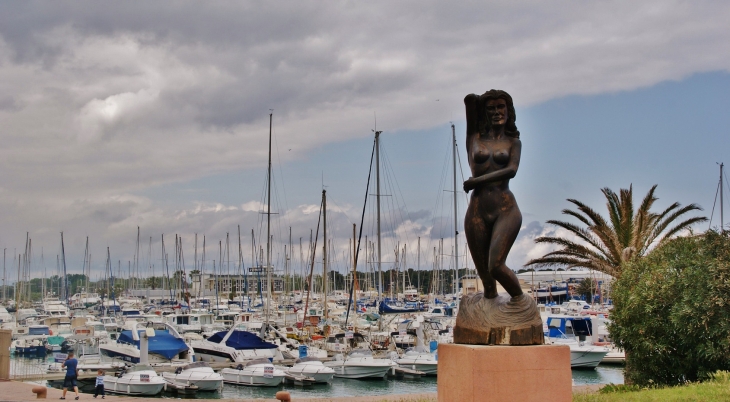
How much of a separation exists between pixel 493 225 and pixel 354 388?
26140 millimetres

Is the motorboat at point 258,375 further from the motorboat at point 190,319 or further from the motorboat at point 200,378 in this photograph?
the motorboat at point 190,319

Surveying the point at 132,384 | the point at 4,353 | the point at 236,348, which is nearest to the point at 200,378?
the point at 132,384

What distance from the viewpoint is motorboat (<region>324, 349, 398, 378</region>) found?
121 feet

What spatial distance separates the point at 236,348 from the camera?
129 feet

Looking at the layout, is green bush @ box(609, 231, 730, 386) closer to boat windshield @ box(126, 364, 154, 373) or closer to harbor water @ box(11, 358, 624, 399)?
harbor water @ box(11, 358, 624, 399)

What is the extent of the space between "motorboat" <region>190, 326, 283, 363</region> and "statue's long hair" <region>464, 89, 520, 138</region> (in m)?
30.2

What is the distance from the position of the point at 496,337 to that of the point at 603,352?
3169 centimetres

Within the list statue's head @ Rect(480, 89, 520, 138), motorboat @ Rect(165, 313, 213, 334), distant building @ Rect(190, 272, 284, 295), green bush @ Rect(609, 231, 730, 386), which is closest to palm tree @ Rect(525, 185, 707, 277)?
green bush @ Rect(609, 231, 730, 386)

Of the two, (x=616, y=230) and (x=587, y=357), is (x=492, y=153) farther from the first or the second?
(x=587, y=357)

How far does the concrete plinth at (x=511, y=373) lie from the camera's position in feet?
31.4

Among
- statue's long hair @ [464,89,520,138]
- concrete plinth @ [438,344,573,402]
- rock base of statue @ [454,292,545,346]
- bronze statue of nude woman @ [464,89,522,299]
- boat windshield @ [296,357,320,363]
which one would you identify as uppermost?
statue's long hair @ [464,89,520,138]

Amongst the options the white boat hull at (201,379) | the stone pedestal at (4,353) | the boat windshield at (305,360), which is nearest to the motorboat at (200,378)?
the white boat hull at (201,379)

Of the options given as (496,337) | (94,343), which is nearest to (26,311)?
(94,343)

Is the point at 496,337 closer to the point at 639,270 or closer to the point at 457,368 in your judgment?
the point at 457,368
